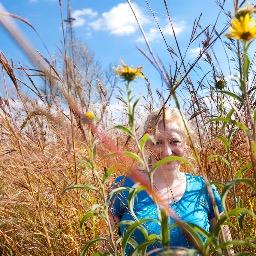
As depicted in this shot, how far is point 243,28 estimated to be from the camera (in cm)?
68

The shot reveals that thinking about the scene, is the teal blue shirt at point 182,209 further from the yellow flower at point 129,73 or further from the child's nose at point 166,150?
the yellow flower at point 129,73

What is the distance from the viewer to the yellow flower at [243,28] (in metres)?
0.68

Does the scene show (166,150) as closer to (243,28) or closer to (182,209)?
(182,209)

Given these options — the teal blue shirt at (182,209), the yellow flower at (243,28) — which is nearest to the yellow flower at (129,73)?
the yellow flower at (243,28)

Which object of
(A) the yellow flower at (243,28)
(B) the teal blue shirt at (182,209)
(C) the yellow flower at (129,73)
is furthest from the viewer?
(B) the teal blue shirt at (182,209)

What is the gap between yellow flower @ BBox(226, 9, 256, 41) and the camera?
68 centimetres

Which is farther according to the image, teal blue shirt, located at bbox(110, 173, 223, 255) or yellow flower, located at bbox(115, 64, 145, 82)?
teal blue shirt, located at bbox(110, 173, 223, 255)

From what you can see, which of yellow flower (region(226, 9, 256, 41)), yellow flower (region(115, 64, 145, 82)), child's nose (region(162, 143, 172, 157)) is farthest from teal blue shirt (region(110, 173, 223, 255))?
yellow flower (region(226, 9, 256, 41))

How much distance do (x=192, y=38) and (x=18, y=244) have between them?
4.31ft

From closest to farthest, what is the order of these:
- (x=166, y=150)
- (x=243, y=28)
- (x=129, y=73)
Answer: (x=243, y=28)
(x=129, y=73)
(x=166, y=150)

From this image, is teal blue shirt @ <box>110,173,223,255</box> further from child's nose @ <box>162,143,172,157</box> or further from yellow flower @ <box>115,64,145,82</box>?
yellow flower @ <box>115,64,145,82</box>

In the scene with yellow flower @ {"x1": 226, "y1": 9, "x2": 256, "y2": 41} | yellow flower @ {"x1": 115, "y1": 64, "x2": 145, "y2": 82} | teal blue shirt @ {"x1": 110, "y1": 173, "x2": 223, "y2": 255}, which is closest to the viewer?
yellow flower @ {"x1": 226, "y1": 9, "x2": 256, "y2": 41}

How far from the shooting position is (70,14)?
72 centimetres

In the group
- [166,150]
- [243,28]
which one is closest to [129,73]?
[243,28]
